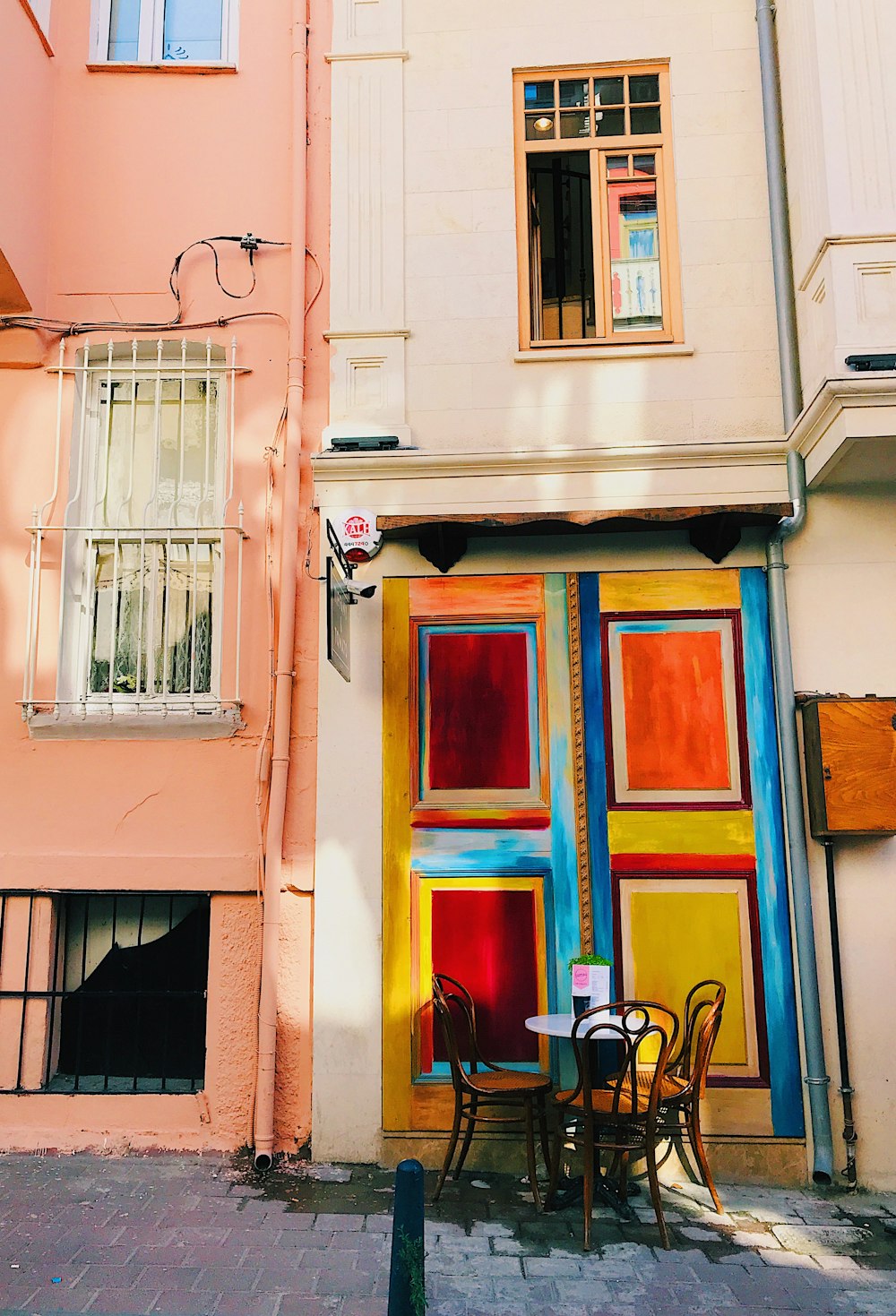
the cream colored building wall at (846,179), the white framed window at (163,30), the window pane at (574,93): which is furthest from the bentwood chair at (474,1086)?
the white framed window at (163,30)

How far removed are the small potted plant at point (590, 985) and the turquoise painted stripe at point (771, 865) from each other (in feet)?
3.56

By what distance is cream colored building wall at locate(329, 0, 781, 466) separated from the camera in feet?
21.2

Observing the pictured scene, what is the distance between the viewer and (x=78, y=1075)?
6.27 meters

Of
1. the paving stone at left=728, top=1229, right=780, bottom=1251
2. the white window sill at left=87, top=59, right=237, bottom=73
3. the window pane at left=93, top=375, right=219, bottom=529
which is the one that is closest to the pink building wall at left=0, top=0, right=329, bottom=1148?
the white window sill at left=87, top=59, right=237, bottom=73

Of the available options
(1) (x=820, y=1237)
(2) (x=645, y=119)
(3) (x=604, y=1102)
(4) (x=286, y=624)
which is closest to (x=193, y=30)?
(2) (x=645, y=119)

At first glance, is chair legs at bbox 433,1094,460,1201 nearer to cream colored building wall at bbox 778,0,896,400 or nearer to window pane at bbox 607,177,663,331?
cream colored building wall at bbox 778,0,896,400

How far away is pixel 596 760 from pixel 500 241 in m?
3.50

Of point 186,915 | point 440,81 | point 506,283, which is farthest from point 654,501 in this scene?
point 186,915

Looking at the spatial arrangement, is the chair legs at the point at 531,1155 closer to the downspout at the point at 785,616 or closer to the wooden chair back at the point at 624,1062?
the wooden chair back at the point at 624,1062

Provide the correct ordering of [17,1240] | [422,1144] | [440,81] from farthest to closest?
1. [440,81]
2. [422,1144]
3. [17,1240]

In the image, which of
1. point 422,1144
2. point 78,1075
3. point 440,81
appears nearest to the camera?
point 422,1144

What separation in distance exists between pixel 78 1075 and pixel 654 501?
5.10 metres

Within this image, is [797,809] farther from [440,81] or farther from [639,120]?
[440,81]

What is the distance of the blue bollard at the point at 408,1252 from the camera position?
314cm
